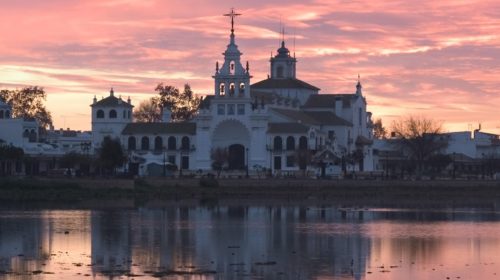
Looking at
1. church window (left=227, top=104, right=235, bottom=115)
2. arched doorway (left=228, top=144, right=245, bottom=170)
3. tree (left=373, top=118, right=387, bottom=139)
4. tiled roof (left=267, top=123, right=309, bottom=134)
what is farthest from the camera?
tree (left=373, top=118, right=387, bottom=139)

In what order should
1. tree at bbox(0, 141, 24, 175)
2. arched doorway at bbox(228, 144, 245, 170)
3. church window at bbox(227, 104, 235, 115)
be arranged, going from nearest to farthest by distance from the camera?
tree at bbox(0, 141, 24, 175), arched doorway at bbox(228, 144, 245, 170), church window at bbox(227, 104, 235, 115)

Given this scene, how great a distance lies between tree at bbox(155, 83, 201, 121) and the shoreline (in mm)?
51038

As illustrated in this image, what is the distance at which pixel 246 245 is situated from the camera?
5600 cm

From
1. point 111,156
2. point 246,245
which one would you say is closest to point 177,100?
point 111,156

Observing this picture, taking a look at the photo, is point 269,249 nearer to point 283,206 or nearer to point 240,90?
point 283,206

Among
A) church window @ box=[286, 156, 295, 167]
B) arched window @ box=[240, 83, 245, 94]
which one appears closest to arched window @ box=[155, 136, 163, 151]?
arched window @ box=[240, 83, 245, 94]

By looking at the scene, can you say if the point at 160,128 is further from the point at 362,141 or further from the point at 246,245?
the point at 246,245

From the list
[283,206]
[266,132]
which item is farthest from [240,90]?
[283,206]

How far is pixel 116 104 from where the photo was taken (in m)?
134

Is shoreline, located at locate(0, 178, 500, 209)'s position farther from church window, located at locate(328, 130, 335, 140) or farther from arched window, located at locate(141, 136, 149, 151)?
arched window, located at locate(141, 136, 149, 151)

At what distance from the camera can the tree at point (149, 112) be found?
157 meters

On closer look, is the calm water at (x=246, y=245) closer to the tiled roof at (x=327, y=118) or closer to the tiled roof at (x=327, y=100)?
the tiled roof at (x=327, y=118)

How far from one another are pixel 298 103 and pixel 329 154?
2045cm

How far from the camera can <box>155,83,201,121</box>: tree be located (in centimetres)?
15575
